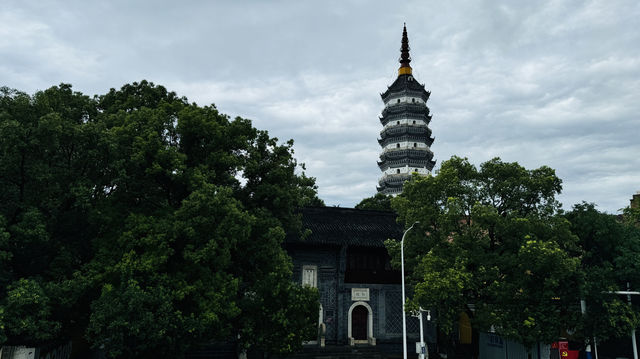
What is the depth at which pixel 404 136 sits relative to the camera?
218 feet

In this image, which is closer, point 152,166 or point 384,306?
point 152,166

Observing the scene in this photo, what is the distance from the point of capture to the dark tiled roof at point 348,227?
97.9 feet

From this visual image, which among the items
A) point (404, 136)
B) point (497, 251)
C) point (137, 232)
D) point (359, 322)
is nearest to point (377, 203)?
point (404, 136)

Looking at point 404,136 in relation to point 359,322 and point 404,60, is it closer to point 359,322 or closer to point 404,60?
point 404,60

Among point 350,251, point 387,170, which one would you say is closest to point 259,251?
point 350,251

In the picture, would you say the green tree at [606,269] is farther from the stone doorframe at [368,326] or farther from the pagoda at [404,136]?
the pagoda at [404,136]

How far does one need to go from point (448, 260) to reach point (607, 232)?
26.8 ft

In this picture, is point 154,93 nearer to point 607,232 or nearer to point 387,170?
point 607,232

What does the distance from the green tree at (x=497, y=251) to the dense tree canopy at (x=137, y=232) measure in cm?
686

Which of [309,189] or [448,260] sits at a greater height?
[309,189]

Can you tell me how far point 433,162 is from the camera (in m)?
67.4

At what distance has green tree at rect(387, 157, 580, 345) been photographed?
20.1 metres

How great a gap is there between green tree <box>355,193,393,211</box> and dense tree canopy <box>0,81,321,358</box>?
123 ft

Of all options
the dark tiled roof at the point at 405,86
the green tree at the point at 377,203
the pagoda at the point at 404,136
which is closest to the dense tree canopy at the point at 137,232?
the green tree at the point at 377,203
